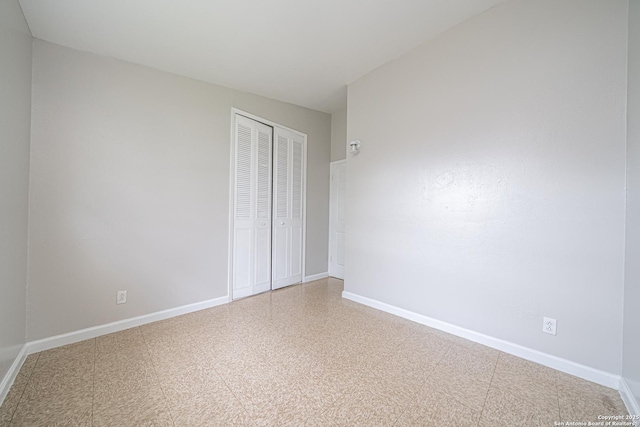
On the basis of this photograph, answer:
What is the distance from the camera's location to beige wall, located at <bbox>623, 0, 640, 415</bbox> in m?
1.61

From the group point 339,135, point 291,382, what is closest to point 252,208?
point 339,135

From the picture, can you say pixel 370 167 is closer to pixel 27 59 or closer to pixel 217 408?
pixel 217 408

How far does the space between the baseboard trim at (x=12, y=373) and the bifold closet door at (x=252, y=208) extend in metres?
1.87

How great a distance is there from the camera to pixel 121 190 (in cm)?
271

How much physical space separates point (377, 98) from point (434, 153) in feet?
3.47

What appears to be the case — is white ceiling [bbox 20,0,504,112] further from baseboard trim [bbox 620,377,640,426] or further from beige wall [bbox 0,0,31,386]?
baseboard trim [bbox 620,377,640,426]

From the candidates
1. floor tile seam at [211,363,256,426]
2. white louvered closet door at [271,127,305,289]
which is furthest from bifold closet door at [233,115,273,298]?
floor tile seam at [211,363,256,426]

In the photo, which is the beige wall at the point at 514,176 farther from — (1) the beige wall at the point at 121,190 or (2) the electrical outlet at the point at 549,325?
(1) the beige wall at the point at 121,190

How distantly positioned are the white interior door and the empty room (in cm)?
99

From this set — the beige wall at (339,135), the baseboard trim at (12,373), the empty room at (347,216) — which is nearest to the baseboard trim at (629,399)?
the empty room at (347,216)

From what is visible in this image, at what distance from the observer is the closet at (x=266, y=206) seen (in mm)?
3598

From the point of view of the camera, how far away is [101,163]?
2.61 m

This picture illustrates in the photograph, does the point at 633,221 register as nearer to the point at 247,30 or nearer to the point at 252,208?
the point at 247,30

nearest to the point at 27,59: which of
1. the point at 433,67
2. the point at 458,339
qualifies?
the point at 433,67
